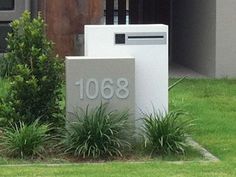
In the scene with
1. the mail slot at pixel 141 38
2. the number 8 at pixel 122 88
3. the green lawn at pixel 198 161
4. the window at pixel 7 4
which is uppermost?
the window at pixel 7 4

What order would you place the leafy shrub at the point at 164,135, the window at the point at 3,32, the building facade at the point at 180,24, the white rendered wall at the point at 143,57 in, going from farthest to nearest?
the window at the point at 3,32 < the building facade at the point at 180,24 < the white rendered wall at the point at 143,57 < the leafy shrub at the point at 164,135

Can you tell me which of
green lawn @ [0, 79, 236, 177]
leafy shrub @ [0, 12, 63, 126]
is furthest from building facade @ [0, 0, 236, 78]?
leafy shrub @ [0, 12, 63, 126]

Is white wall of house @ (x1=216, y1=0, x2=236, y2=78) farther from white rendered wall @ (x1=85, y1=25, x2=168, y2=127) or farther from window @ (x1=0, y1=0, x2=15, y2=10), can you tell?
white rendered wall @ (x1=85, y1=25, x2=168, y2=127)

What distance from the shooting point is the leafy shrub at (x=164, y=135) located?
9328mm

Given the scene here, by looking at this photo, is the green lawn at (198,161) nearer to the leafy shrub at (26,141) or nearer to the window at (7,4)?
the leafy shrub at (26,141)

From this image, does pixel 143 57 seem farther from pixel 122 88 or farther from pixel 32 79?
pixel 32 79

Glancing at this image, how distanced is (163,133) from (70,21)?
8547 mm

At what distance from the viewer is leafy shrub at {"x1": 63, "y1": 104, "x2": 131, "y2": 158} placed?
9.09 m

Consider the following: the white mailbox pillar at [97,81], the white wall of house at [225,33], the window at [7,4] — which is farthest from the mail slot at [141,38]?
the window at [7,4]

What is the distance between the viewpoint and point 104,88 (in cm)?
946

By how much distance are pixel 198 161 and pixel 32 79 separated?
2.39 m

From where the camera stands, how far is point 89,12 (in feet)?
56.9

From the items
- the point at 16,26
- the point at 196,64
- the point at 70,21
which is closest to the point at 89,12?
the point at 70,21

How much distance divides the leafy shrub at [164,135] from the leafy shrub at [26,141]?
52.7 inches
